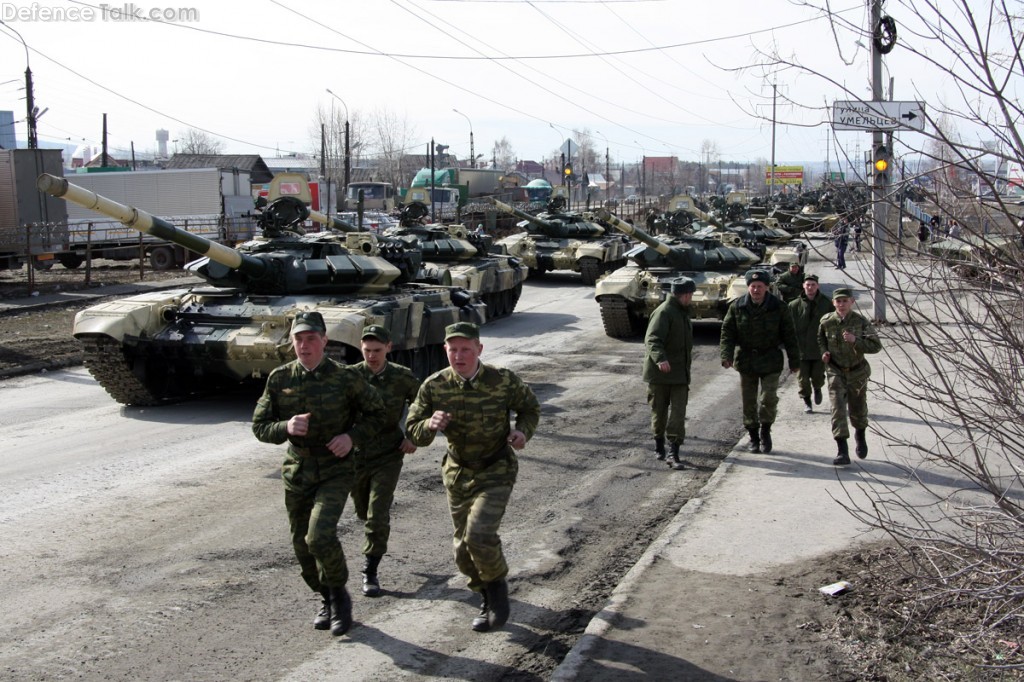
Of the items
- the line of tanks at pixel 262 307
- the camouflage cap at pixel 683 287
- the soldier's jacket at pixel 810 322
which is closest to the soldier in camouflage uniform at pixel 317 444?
the camouflage cap at pixel 683 287

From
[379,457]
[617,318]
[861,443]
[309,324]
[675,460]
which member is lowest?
[675,460]

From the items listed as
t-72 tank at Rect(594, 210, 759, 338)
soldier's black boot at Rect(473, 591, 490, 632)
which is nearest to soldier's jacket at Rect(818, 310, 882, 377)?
soldier's black boot at Rect(473, 591, 490, 632)

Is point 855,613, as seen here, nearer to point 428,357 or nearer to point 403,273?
point 428,357

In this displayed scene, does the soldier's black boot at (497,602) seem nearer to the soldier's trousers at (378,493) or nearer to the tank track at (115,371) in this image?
the soldier's trousers at (378,493)

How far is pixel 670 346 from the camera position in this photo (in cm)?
977

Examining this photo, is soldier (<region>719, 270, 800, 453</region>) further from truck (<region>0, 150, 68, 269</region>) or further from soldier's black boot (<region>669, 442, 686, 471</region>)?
truck (<region>0, 150, 68, 269</region>)

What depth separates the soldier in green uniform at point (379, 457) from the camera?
6598mm

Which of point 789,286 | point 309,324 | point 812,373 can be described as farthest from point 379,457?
point 789,286

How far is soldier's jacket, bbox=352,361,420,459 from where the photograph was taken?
6.68 m

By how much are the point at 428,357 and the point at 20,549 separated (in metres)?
7.35

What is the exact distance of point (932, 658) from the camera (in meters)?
5.26

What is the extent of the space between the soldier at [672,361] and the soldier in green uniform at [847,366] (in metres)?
1.27

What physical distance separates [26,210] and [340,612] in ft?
78.6

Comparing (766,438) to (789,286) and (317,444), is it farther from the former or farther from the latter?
(789,286)
